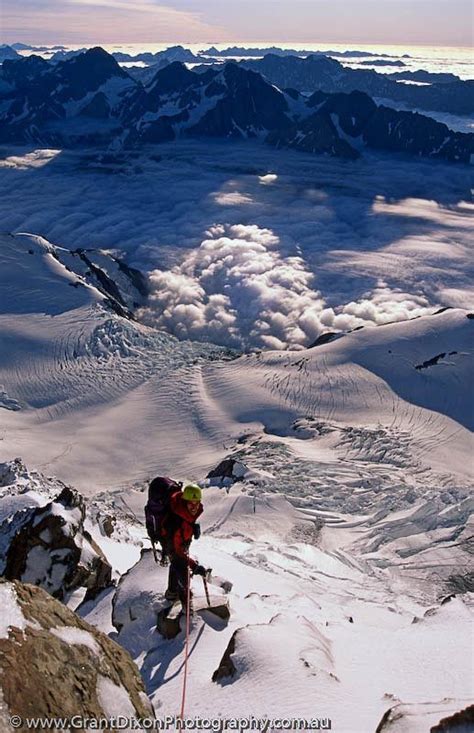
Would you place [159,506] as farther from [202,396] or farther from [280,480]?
[202,396]

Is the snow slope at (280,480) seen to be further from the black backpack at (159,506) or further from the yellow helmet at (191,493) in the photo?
the yellow helmet at (191,493)

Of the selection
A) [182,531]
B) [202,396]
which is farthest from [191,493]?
[202,396]

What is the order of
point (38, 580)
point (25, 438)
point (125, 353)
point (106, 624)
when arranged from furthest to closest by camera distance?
point (125, 353) → point (25, 438) → point (38, 580) → point (106, 624)

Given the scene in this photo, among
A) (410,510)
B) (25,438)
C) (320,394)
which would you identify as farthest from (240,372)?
(410,510)

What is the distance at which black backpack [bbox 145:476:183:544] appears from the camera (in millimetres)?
13078

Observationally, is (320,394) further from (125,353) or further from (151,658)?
(151,658)

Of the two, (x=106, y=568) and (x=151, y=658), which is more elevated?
(x=151, y=658)

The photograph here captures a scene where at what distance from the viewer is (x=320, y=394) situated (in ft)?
226

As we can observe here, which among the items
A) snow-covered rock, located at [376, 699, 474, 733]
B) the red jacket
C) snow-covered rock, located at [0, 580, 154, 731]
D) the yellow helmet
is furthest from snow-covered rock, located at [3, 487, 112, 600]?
snow-covered rock, located at [376, 699, 474, 733]

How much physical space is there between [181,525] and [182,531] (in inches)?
5.4

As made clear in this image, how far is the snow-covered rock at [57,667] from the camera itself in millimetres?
Result: 6738

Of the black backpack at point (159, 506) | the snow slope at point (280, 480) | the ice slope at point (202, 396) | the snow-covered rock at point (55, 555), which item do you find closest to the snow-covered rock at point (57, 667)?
the snow slope at point (280, 480)

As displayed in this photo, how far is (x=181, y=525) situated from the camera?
12727mm

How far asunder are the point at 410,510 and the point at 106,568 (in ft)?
104
